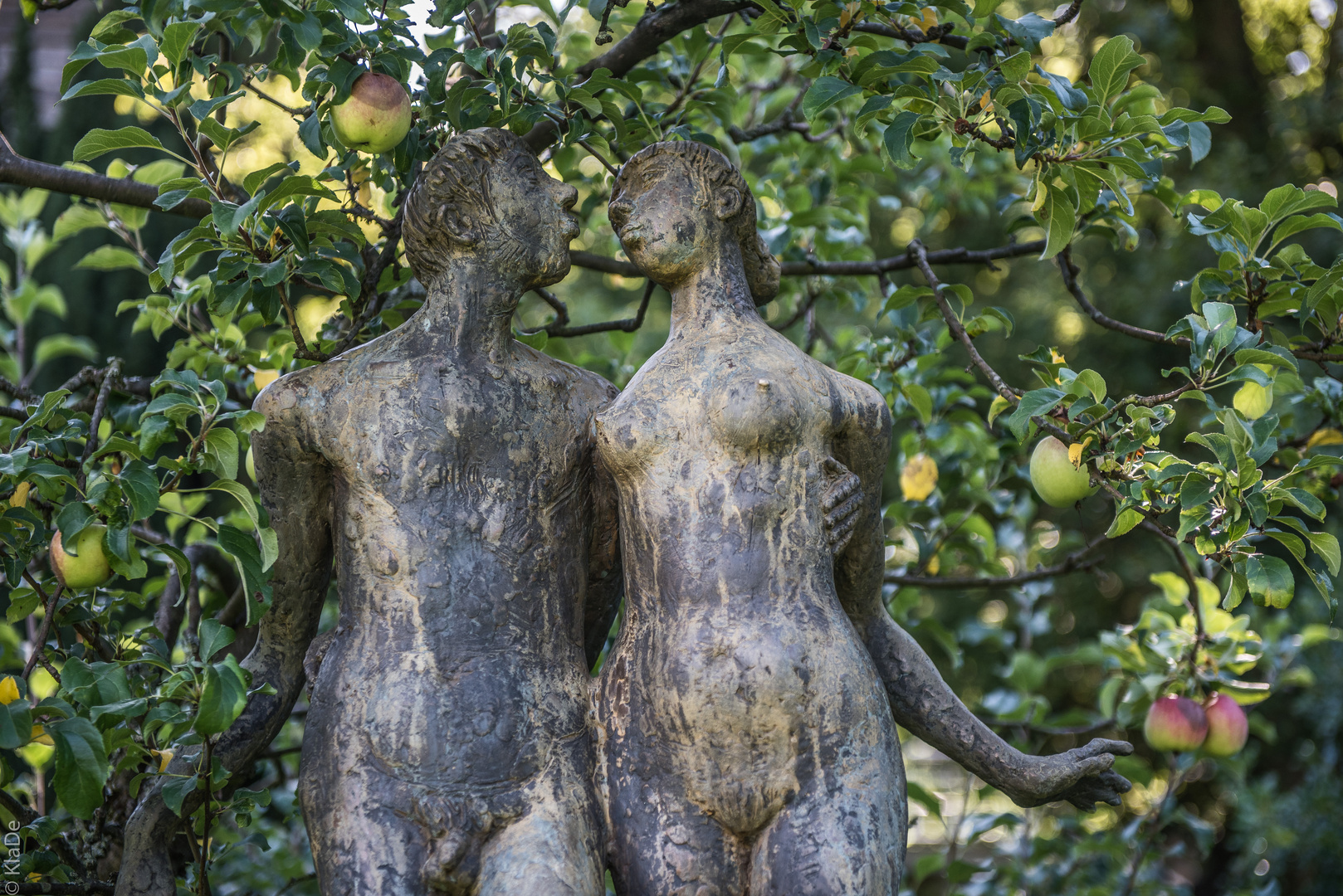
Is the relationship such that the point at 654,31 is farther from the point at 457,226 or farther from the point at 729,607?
the point at 729,607

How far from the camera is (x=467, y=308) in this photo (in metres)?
1.91

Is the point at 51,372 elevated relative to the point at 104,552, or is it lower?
lower

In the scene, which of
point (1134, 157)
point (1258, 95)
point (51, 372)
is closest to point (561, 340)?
Answer: point (1134, 157)

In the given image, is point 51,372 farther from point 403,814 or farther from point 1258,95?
point 1258,95

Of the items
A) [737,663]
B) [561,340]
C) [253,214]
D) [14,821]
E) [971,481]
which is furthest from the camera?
[971,481]

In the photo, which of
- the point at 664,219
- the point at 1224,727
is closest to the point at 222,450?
the point at 664,219

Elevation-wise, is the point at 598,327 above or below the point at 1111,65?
below

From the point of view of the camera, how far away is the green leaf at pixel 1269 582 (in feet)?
6.08

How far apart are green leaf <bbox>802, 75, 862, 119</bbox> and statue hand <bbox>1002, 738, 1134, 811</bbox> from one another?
1210mm

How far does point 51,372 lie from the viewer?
5273 millimetres

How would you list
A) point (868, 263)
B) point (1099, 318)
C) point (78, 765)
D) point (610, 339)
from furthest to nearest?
point (610, 339) < point (868, 263) < point (1099, 318) < point (78, 765)

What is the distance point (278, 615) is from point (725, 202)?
40.6 inches

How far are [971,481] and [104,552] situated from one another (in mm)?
2272

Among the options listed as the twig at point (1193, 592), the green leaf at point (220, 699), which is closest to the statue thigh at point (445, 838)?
the green leaf at point (220, 699)
